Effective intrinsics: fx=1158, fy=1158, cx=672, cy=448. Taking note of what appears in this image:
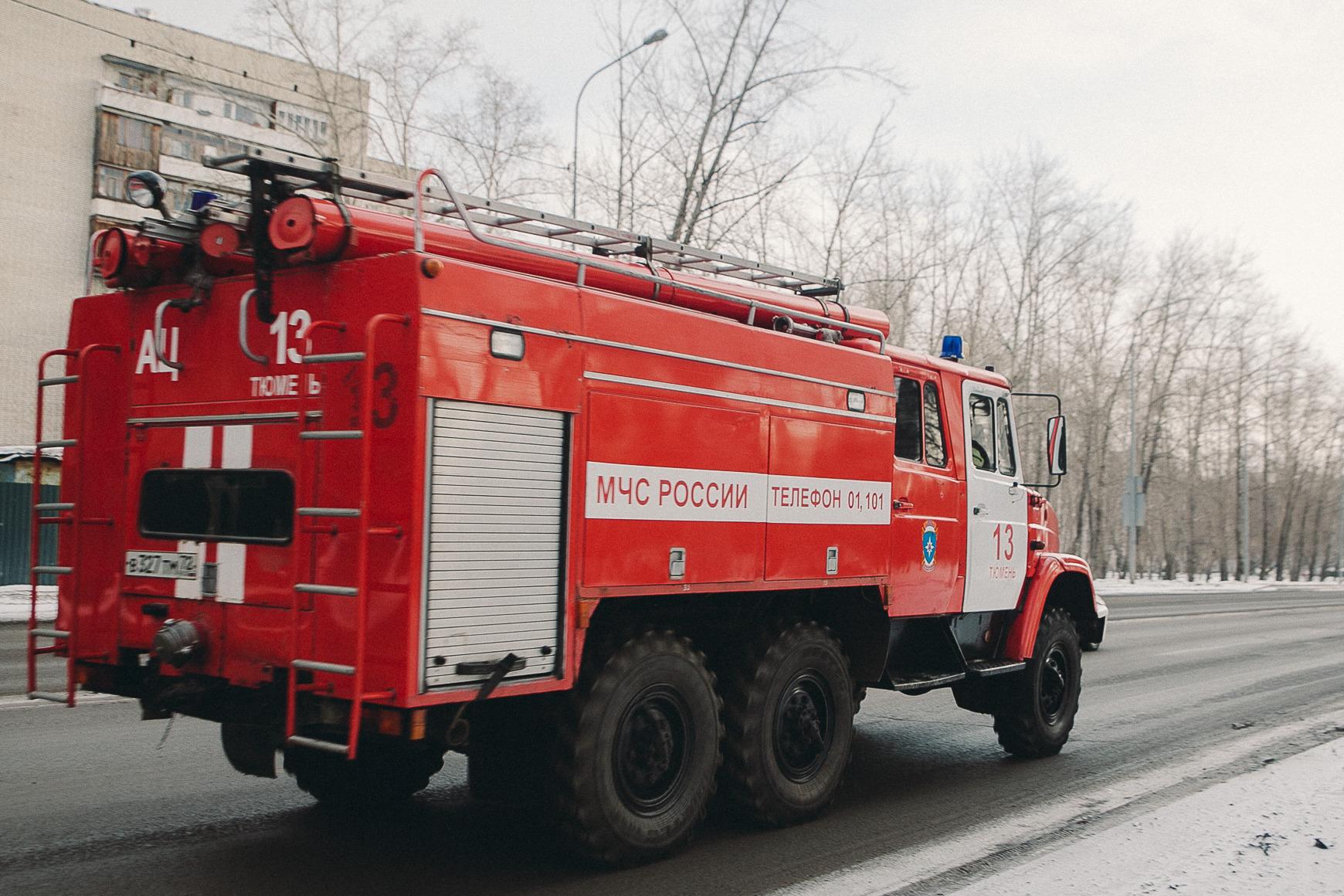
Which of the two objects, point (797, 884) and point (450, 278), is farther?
point (797, 884)

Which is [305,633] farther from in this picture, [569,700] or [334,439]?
[569,700]

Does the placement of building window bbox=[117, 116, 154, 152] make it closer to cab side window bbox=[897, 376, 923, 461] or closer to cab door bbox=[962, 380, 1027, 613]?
cab door bbox=[962, 380, 1027, 613]

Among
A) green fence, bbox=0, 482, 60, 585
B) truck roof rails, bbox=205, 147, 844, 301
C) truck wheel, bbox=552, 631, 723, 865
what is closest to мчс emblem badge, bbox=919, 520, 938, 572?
truck roof rails, bbox=205, 147, 844, 301

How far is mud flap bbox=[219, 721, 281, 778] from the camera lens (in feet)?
15.9

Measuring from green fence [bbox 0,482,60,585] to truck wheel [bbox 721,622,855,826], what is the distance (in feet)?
63.7

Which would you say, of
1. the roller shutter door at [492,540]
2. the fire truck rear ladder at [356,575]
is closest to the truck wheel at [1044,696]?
the roller shutter door at [492,540]

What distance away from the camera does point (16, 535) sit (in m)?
22.3

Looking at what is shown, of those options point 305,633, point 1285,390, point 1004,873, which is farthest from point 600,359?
point 1285,390

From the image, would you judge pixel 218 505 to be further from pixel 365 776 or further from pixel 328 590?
pixel 365 776

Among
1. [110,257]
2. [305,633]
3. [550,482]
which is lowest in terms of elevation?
[305,633]

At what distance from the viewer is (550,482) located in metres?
4.95

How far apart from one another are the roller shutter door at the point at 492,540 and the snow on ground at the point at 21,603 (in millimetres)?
11049

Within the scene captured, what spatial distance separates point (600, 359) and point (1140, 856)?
351 cm

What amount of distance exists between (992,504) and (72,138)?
38542mm
